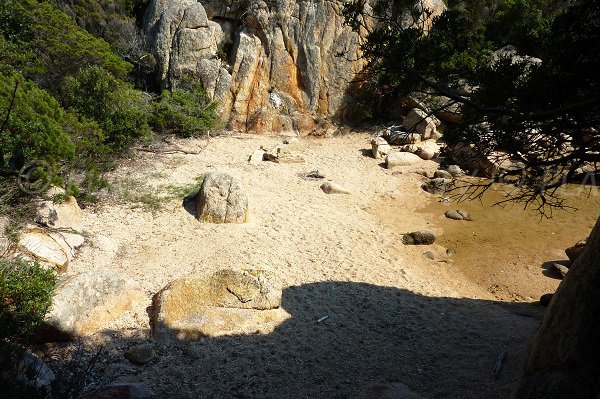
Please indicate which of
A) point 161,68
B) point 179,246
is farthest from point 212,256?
point 161,68

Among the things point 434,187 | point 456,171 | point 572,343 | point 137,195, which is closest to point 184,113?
point 137,195

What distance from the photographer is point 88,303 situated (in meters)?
5.62

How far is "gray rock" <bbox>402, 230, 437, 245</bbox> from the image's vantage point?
998 centimetres

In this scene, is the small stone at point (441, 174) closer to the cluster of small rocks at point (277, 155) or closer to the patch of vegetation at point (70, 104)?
the cluster of small rocks at point (277, 155)

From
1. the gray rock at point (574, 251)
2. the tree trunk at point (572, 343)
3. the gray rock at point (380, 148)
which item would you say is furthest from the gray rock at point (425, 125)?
the tree trunk at point (572, 343)

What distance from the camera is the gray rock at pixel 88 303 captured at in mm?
5234

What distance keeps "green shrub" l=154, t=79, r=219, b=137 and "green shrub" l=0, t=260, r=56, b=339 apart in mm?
11420

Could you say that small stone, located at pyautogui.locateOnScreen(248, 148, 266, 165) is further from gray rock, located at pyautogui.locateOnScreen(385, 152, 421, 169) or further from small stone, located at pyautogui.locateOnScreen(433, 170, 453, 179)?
small stone, located at pyautogui.locateOnScreen(433, 170, 453, 179)

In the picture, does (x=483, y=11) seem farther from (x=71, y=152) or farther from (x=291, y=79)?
(x=71, y=152)

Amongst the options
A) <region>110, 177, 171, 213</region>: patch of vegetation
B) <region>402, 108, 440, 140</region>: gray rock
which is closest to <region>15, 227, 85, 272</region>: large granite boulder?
<region>110, 177, 171, 213</region>: patch of vegetation

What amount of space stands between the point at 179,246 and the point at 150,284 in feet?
4.96

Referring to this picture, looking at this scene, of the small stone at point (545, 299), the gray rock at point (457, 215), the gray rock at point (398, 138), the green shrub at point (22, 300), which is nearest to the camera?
the green shrub at point (22, 300)

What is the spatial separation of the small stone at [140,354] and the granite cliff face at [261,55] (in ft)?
47.6

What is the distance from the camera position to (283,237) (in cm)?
947
